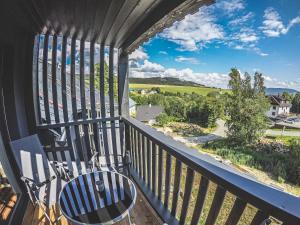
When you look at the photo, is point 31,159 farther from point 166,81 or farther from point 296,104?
point 296,104

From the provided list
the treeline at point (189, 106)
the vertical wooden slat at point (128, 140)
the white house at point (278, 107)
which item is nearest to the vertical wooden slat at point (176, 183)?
the white house at point (278, 107)

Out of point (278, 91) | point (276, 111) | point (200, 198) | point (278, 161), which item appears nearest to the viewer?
point (200, 198)

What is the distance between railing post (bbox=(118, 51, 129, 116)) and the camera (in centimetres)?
348

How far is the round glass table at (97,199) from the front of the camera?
190cm

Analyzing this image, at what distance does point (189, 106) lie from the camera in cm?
371

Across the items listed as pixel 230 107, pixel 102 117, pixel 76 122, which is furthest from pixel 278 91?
pixel 76 122

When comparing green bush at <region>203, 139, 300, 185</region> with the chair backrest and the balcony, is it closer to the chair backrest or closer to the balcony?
the balcony

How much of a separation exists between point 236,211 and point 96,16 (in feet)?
7.31

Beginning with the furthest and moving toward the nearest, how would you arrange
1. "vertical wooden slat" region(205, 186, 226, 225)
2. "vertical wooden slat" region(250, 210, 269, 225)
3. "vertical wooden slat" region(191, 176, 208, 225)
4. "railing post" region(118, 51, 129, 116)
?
"railing post" region(118, 51, 129, 116) < "vertical wooden slat" region(191, 176, 208, 225) < "vertical wooden slat" region(205, 186, 226, 225) < "vertical wooden slat" region(250, 210, 269, 225)

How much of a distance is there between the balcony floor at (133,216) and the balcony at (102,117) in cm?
1

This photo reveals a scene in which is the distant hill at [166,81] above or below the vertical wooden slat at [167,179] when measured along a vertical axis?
above

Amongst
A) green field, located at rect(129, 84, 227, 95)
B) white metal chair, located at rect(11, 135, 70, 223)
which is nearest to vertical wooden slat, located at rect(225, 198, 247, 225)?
white metal chair, located at rect(11, 135, 70, 223)

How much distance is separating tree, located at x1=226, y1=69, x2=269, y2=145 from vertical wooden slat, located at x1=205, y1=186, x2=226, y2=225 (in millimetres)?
1712

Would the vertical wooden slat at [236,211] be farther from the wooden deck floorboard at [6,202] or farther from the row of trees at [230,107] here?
the wooden deck floorboard at [6,202]
